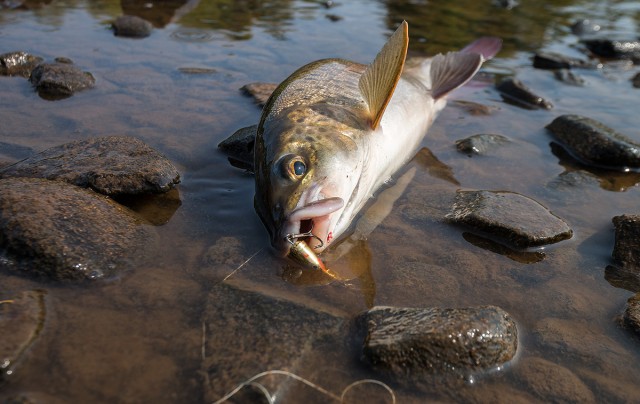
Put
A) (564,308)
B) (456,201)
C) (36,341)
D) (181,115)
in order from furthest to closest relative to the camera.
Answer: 1. (181,115)
2. (456,201)
3. (564,308)
4. (36,341)

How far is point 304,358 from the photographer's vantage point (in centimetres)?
258

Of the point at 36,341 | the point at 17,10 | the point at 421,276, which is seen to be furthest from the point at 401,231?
the point at 17,10

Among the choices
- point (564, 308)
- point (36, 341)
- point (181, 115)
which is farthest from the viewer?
point (181, 115)

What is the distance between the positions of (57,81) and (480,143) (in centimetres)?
456

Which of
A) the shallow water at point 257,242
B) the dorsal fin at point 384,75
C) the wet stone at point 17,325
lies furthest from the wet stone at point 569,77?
the wet stone at point 17,325

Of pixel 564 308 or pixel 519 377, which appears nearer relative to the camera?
pixel 519 377

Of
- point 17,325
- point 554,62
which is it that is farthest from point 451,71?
point 17,325

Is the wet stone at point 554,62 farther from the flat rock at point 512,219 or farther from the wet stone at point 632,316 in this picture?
the wet stone at point 632,316

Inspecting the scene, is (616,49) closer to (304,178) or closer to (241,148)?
(241,148)

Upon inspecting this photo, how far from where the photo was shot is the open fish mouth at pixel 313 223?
10.1 ft

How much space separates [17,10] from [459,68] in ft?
27.5

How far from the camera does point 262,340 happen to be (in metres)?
2.64

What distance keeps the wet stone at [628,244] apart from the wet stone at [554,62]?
5359 mm

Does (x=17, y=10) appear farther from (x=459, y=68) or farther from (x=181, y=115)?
(x=459, y=68)
